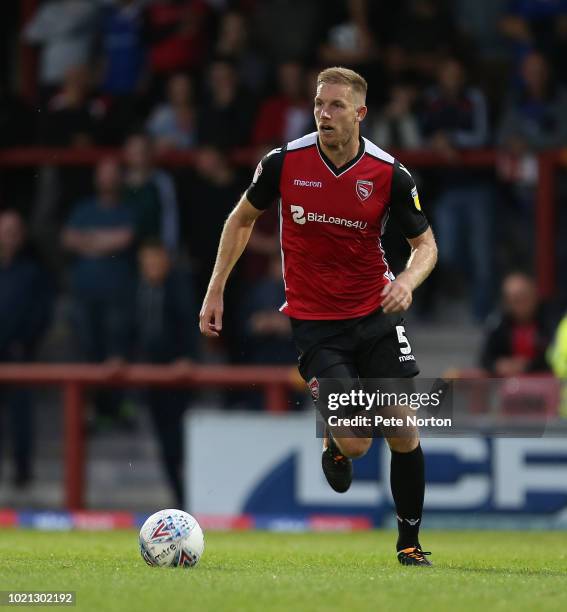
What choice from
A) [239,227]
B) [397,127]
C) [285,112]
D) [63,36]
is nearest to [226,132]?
[285,112]

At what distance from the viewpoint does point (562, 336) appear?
1212 cm

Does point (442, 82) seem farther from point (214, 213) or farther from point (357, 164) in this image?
point (357, 164)

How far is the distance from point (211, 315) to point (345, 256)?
2.53 ft

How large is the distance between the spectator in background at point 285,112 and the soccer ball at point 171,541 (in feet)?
24.3

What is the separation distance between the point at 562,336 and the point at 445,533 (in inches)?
71.1

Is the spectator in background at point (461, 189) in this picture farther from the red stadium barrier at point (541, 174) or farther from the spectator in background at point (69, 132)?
the spectator in background at point (69, 132)

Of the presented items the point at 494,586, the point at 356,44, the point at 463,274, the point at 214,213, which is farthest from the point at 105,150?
the point at 494,586

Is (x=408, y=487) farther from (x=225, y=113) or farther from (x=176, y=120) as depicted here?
(x=176, y=120)

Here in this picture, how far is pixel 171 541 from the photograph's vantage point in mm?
7684

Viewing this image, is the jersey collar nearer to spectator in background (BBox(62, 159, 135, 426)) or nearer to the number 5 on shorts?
the number 5 on shorts

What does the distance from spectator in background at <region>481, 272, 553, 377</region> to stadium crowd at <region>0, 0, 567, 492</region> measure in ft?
4.34

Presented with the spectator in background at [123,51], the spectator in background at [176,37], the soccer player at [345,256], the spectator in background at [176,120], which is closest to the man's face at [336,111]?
the soccer player at [345,256]

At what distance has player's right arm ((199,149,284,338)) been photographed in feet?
26.4

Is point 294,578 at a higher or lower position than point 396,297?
lower
